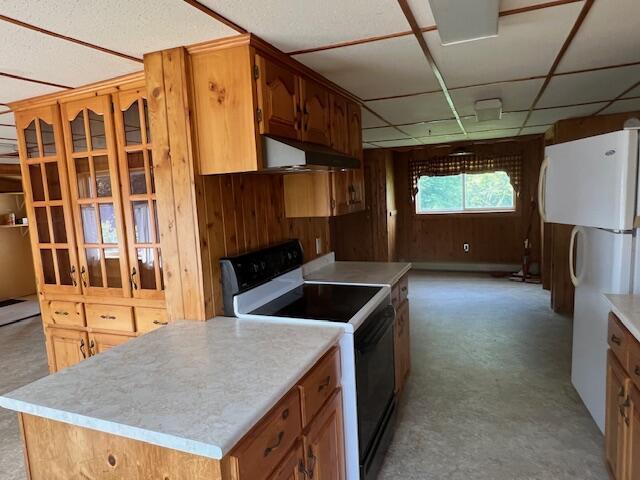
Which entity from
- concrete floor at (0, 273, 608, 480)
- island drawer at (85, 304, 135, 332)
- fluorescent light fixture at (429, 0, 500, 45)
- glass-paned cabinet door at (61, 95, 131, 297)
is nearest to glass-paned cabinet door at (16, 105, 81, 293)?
glass-paned cabinet door at (61, 95, 131, 297)

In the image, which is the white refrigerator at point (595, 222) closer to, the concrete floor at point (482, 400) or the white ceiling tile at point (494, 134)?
the concrete floor at point (482, 400)

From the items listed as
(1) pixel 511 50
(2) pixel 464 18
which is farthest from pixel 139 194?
(1) pixel 511 50

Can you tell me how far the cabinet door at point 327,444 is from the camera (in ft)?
4.82

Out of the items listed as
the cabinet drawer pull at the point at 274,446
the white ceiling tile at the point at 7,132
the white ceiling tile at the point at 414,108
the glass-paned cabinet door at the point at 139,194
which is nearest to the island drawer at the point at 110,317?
the glass-paned cabinet door at the point at 139,194

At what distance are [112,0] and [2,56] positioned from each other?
804mm

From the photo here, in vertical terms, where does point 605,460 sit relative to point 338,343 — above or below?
below

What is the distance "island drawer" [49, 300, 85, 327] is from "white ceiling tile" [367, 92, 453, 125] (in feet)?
8.04

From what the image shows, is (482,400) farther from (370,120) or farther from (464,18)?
(370,120)

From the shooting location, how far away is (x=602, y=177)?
7.03 feet

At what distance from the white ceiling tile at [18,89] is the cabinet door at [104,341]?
57.3 inches

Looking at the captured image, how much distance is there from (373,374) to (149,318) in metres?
1.31

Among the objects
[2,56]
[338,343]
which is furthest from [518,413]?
[2,56]

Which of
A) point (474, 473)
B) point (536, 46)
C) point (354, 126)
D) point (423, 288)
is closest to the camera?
point (536, 46)

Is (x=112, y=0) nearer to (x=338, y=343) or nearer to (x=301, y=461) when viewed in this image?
(x=338, y=343)
